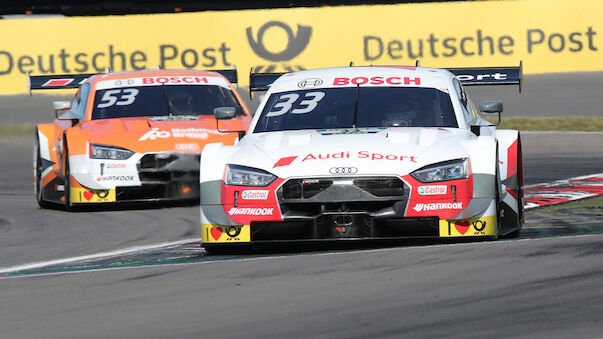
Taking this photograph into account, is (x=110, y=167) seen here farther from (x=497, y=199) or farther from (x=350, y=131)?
(x=497, y=199)

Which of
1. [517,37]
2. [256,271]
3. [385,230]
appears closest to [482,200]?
[385,230]

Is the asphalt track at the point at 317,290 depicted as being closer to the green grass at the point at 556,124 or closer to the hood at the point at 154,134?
the hood at the point at 154,134

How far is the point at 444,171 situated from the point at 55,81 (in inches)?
295

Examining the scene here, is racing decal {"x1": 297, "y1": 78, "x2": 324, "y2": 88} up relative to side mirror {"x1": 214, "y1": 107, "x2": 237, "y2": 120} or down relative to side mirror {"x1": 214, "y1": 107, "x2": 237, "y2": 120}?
up

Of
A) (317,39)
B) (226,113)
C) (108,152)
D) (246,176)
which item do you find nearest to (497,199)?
(246,176)

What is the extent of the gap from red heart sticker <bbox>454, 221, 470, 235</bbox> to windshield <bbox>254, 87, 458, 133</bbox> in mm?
1254

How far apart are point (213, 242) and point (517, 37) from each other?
1590 cm

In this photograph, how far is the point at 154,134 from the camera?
41.2 feet

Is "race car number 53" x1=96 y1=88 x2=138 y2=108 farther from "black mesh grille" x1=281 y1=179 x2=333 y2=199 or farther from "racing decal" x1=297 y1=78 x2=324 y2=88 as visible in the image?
"black mesh grille" x1=281 y1=179 x2=333 y2=199

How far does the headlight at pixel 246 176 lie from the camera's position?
8.27 m

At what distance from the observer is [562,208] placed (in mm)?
11180

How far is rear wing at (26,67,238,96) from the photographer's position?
1463cm

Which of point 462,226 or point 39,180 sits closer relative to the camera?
point 462,226

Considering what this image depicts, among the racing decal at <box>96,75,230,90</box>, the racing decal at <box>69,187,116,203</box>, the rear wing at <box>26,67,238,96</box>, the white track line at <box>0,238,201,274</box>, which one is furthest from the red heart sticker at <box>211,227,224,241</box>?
the rear wing at <box>26,67,238,96</box>
